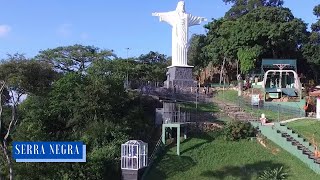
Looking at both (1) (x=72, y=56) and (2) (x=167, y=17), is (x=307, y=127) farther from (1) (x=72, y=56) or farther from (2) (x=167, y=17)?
(1) (x=72, y=56)

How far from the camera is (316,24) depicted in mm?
43031

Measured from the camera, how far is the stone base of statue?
3488cm

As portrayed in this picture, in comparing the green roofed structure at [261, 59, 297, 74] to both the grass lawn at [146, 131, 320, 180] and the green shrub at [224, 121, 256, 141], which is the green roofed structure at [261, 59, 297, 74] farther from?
the grass lawn at [146, 131, 320, 180]

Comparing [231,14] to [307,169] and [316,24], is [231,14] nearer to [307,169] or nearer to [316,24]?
[316,24]

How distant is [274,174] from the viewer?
21172 mm

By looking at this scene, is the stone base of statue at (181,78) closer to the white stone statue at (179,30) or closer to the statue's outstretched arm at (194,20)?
Result: the white stone statue at (179,30)

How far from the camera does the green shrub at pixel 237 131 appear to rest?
81.0ft

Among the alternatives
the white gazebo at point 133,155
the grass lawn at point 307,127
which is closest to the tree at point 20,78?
the white gazebo at point 133,155

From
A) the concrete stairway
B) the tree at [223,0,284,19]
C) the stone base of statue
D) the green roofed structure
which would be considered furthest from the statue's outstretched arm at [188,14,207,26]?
the tree at [223,0,284,19]

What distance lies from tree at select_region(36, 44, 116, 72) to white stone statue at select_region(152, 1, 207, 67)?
34.1 ft

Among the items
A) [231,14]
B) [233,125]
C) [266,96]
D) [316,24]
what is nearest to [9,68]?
[233,125]

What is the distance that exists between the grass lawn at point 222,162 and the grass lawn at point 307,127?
9.34 feet

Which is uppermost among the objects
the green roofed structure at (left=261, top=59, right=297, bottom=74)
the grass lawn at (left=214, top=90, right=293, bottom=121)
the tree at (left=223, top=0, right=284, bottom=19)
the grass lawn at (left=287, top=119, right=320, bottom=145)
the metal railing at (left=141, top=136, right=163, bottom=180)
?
the tree at (left=223, top=0, right=284, bottom=19)

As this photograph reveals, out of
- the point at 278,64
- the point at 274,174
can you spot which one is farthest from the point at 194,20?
the point at 274,174
